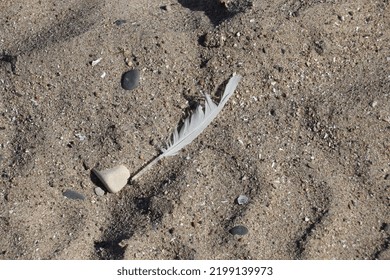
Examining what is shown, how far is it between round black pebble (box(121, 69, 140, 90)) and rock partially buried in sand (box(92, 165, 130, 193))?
1.19 feet

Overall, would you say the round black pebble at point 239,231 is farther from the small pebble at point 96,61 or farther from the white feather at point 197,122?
the small pebble at point 96,61

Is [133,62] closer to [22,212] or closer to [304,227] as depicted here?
[22,212]

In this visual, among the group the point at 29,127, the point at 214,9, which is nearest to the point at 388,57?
the point at 214,9

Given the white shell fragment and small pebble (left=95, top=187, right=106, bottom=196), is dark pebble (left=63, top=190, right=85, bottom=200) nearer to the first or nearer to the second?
small pebble (left=95, top=187, right=106, bottom=196)

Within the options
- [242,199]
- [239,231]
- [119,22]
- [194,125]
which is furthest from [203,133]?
[119,22]

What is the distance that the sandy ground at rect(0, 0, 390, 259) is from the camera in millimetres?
2688

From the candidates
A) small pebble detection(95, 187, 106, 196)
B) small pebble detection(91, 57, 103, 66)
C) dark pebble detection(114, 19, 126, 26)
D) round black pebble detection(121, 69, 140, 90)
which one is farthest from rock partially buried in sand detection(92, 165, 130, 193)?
dark pebble detection(114, 19, 126, 26)

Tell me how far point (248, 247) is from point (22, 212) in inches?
32.5

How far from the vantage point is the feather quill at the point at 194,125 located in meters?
2.87

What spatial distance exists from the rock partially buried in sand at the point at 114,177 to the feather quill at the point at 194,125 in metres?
0.04

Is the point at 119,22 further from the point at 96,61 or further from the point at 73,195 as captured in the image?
the point at 73,195

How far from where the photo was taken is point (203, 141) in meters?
2.91

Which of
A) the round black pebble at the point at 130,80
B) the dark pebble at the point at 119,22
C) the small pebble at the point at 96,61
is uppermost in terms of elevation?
the dark pebble at the point at 119,22

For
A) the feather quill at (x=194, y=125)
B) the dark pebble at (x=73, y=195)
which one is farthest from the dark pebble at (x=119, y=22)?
the dark pebble at (x=73, y=195)
